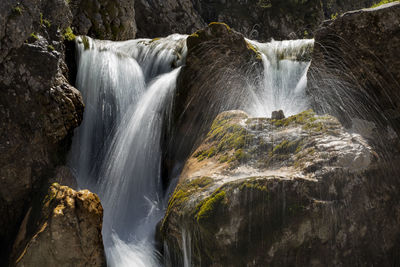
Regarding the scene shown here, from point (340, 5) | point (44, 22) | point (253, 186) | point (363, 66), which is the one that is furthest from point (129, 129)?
point (340, 5)

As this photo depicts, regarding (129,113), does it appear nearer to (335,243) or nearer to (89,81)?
(89,81)

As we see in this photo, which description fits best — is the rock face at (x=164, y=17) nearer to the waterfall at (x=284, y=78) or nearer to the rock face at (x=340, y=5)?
the waterfall at (x=284, y=78)

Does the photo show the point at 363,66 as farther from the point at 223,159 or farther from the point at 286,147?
the point at 223,159

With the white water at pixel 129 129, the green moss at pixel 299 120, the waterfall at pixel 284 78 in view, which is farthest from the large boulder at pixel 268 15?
the green moss at pixel 299 120

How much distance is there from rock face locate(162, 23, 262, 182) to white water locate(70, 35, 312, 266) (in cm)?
29

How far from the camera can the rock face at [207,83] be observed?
21.4ft

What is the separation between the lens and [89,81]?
7.02 m

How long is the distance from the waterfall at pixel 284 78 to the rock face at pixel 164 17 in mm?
11810

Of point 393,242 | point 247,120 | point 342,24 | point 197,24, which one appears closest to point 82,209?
point 247,120

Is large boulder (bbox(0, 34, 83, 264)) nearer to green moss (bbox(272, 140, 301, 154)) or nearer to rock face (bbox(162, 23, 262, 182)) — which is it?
rock face (bbox(162, 23, 262, 182))

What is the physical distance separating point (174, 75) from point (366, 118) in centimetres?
409

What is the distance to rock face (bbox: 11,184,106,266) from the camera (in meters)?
4.18

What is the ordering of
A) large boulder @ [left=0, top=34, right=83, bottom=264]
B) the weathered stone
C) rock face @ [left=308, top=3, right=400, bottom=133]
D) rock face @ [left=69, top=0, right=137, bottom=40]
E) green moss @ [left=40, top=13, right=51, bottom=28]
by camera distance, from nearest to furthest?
1. rock face @ [left=308, top=3, right=400, bottom=133]
2. the weathered stone
3. large boulder @ [left=0, top=34, right=83, bottom=264]
4. green moss @ [left=40, top=13, right=51, bottom=28]
5. rock face @ [left=69, top=0, right=137, bottom=40]

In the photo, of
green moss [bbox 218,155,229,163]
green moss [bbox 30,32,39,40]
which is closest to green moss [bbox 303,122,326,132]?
green moss [bbox 218,155,229,163]
